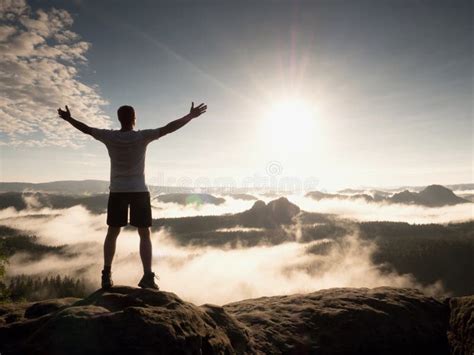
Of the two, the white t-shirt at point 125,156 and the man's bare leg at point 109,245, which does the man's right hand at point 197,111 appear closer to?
the white t-shirt at point 125,156

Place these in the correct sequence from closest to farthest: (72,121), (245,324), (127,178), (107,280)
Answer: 1. (127,178)
2. (107,280)
3. (72,121)
4. (245,324)

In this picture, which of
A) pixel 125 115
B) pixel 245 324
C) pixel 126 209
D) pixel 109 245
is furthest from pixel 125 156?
pixel 245 324

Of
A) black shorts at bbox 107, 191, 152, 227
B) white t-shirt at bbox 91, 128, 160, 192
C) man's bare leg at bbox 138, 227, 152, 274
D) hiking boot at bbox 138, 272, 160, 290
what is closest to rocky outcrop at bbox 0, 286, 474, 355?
hiking boot at bbox 138, 272, 160, 290

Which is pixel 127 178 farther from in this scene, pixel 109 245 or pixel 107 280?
pixel 107 280

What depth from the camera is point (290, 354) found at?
851 centimetres

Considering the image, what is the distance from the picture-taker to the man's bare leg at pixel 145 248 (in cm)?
774

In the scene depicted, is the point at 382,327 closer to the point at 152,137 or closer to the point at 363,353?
the point at 363,353

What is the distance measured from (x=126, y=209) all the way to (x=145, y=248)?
1.06m

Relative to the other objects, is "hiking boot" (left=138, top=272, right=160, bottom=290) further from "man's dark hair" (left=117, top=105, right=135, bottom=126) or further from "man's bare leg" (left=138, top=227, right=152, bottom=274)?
"man's dark hair" (left=117, top=105, right=135, bottom=126)

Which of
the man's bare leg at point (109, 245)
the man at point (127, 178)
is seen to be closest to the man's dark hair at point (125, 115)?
the man at point (127, 178)

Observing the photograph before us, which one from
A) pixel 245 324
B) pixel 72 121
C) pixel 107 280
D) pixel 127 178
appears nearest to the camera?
pixel 127 178

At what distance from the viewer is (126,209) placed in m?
7.84

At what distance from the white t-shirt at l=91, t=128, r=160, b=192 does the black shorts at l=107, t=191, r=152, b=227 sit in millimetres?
153

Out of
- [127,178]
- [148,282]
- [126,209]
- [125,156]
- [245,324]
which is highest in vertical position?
[125,156]
